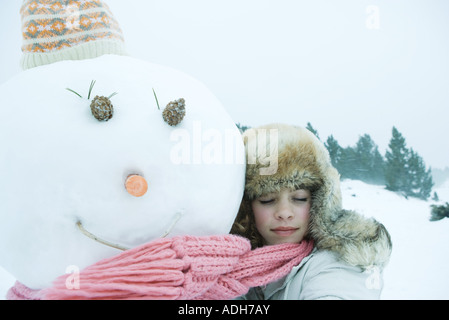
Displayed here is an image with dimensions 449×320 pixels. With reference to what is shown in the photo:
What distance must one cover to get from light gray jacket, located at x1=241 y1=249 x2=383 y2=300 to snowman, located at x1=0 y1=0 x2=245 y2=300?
0.86 ft

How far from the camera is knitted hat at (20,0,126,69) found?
77cm

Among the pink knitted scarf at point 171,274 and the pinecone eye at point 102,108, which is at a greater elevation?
the pinecone eye at point 102,108

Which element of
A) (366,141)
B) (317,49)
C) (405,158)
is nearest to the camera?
(405,158)

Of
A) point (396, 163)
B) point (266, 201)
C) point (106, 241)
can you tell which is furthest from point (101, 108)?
point (396, 163)

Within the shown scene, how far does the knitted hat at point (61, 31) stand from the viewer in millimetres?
766

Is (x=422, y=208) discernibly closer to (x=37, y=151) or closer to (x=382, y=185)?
(x=382, y=185)

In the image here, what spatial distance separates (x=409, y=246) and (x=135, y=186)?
3.65 m

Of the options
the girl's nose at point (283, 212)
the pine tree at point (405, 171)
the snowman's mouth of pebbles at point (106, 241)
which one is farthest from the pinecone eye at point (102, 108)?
the pine tree at point (405, 171)

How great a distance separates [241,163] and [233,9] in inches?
272

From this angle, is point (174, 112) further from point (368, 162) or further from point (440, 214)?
point (368, 162)

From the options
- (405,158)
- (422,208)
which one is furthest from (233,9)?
(422,208)

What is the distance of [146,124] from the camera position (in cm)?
64

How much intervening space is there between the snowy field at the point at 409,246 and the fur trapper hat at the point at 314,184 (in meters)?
0.15

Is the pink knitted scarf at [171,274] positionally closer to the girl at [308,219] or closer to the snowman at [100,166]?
the snowman at [100,166]
